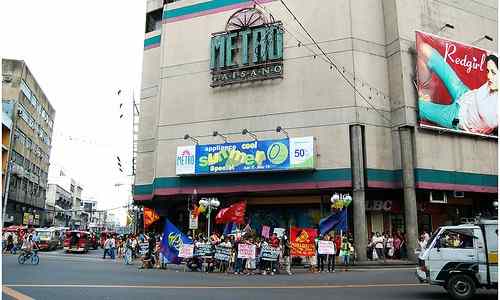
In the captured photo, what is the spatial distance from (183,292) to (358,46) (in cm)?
2265

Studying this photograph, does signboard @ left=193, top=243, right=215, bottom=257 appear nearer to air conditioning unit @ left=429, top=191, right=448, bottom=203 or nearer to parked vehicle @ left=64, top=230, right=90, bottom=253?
air conditioning unit @ left=429, top=191, right=448, bottom=203

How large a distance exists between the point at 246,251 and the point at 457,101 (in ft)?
63.2

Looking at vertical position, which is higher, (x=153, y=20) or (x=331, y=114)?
(x=153, y=20)

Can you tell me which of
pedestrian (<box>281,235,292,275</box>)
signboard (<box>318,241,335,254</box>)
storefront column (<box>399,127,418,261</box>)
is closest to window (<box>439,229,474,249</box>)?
pedestrian (<box>281,235,292,275</box>)

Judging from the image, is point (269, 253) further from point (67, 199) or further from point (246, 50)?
point (67, 199)

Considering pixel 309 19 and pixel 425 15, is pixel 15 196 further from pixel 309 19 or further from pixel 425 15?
pixel 425 15

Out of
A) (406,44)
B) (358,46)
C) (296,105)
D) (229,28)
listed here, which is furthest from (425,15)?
(229,28)

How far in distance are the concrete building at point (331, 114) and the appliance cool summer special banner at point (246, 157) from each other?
92 centimetres

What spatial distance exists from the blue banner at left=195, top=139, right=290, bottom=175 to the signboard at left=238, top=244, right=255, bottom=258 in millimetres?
8792

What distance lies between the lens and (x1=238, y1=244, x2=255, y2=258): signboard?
20781 millimetres

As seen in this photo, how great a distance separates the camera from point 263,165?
2944cm

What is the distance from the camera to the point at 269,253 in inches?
810

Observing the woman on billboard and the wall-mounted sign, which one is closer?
the woman on billboard

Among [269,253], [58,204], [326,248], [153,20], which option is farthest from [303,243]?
[58,204]
